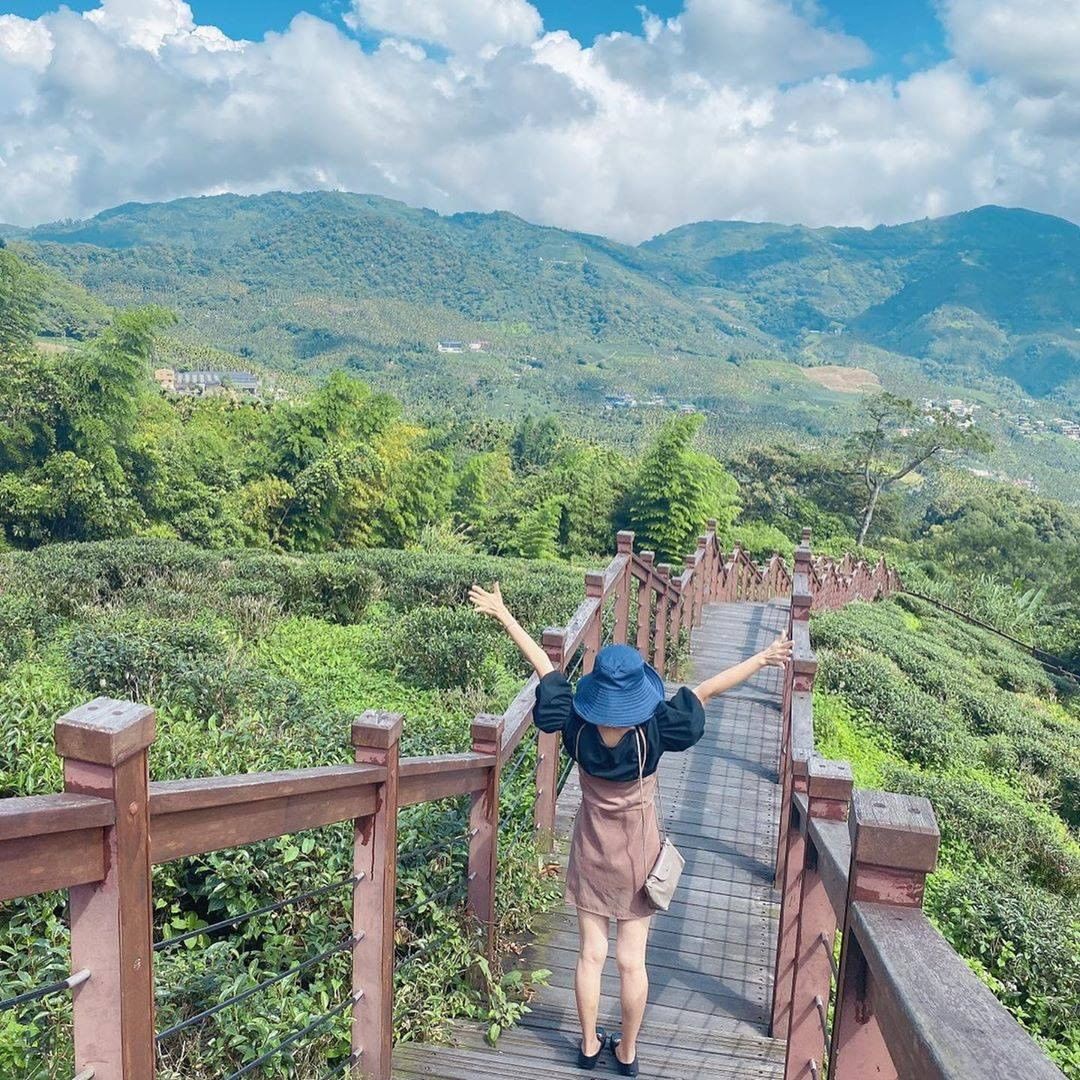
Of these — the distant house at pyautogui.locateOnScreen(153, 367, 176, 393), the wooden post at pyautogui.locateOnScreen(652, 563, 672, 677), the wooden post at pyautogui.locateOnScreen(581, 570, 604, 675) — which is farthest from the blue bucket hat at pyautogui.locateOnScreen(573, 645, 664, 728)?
the distant house at pyautogui.locateOnScreen(153, 367, 176, 393)

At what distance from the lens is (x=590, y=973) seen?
3.15 m

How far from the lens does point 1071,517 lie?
50188 mm

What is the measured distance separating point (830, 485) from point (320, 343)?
127 meters

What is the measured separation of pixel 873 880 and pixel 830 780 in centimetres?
97

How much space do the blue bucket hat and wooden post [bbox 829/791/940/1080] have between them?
128 cm

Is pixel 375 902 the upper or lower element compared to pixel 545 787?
upper

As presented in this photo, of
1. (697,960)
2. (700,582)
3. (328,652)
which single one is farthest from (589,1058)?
(700,582)

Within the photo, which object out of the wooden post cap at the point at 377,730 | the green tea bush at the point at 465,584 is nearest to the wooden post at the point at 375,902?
the wooden post cap at the point at 377,730

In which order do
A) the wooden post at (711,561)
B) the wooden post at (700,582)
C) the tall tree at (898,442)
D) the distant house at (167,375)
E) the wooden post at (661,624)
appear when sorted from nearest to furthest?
the wooden post at (661,624) < the wooden post at (700,582) < the wooden post at (711,561) < the tall tree at (898,442) < the distant house at (167,375)

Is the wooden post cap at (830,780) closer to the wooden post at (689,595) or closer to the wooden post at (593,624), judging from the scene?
the wooden post at (593,624)

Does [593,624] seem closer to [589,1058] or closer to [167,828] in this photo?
[589,1058]

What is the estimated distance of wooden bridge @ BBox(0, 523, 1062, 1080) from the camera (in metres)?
1.46

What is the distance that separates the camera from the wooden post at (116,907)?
61.5 inches

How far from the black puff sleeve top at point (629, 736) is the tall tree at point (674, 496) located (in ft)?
85.6
